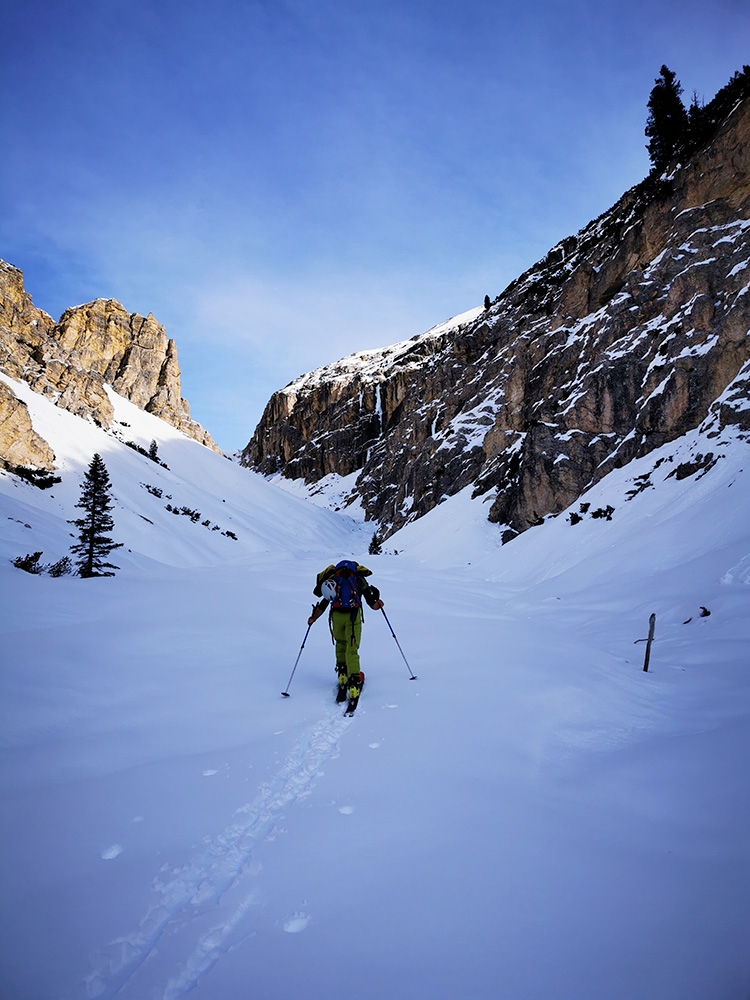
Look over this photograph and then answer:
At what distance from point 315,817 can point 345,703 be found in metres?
2.66

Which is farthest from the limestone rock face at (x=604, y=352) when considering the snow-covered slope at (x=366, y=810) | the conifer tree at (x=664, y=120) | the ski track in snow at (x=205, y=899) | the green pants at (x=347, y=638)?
the ski track in snow at (x=205, y=899)

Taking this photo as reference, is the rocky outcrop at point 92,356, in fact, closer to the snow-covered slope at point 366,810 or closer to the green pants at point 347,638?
the snow-covered slope at point 366,810

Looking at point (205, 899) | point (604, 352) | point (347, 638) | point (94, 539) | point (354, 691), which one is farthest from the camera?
point (604, 352)

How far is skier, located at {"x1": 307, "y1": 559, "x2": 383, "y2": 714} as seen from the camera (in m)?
6.00

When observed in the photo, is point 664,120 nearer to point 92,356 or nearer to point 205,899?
point 205,899

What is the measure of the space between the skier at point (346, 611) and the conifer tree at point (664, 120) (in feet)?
130

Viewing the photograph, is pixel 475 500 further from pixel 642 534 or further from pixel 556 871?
pixel 556 871

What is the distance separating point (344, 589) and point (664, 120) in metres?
43.6

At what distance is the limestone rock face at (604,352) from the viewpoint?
22878 mm

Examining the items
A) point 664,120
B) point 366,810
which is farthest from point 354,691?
point 664,120

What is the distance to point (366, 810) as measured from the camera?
10.2 ft

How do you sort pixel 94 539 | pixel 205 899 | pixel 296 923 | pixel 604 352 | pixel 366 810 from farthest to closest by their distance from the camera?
pixel 604 352, pixel 94 539, pixel 366 810, pixel 205 899, pixel 296 923

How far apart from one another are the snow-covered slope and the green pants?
1.61ft

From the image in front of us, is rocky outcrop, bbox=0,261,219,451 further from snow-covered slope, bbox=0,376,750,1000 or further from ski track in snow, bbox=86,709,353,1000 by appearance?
ski track in snow, bbox=86,709,353,1000
